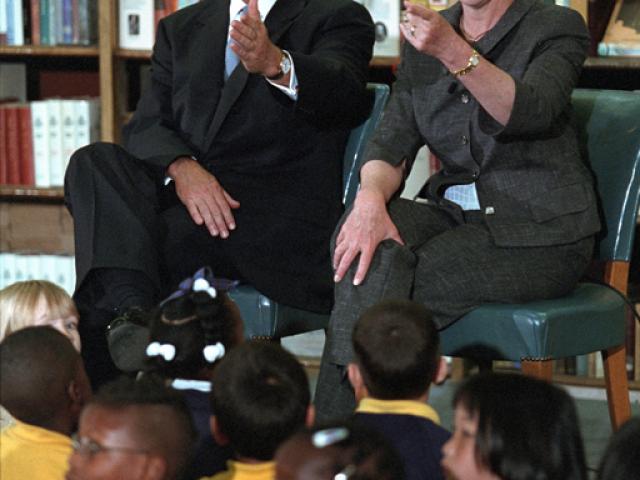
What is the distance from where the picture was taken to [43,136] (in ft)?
12.5

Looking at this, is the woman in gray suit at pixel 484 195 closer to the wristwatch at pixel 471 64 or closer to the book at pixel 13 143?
the wristwatch at pixel 471 64

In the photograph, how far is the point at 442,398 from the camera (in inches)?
137

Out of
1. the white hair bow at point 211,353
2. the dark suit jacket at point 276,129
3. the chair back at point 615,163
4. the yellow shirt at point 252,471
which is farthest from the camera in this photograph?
the dark suit jacket at point 276,129

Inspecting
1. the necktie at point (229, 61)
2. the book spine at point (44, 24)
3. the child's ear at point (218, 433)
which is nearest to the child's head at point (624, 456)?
the child's ear at point (218, 433)

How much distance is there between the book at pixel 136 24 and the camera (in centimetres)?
364

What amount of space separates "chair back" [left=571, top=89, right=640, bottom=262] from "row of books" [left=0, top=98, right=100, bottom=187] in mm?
1669

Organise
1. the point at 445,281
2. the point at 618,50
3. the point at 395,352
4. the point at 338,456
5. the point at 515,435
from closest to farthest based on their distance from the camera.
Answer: the point at 338,456, the point at 515,435, the point at 395,352, the point at 445,281, the point at 618,50

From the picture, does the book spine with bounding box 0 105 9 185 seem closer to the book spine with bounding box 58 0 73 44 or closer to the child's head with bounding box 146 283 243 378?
the book spine with bounding box 58 0 73 44

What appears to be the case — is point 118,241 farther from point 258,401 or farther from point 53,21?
point 53,21

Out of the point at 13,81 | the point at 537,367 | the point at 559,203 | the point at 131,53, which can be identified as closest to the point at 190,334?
the point at 537,367

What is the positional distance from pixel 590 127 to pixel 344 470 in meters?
1.45

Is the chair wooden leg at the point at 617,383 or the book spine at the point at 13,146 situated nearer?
the chair wooden leg at the point at 617,383

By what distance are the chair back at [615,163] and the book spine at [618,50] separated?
2.51 ft

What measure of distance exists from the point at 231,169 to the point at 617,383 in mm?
923
